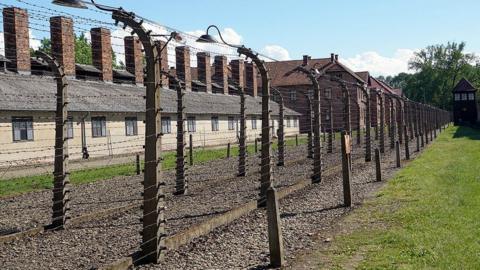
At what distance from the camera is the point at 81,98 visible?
27891 millimetres

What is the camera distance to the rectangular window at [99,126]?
28.6 m

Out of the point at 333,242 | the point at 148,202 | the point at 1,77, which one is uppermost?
the point at 1,77

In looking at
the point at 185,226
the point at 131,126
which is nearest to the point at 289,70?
the point at 131,126

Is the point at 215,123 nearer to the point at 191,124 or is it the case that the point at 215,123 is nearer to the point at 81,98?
the point at 191,124

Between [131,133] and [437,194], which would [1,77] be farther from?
[437,194]

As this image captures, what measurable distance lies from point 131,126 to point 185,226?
2381 cm

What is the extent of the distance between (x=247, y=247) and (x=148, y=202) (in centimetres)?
156

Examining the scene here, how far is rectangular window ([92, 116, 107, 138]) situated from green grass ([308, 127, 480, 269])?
18897 mm

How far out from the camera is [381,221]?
9008 mm

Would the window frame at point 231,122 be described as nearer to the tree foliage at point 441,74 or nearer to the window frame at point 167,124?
the window frame at point 167,124

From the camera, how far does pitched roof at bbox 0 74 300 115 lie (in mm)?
24344

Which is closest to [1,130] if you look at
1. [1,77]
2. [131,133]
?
[1,77]

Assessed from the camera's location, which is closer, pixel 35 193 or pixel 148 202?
pixel 148 202

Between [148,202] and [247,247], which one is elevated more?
[148,202]
